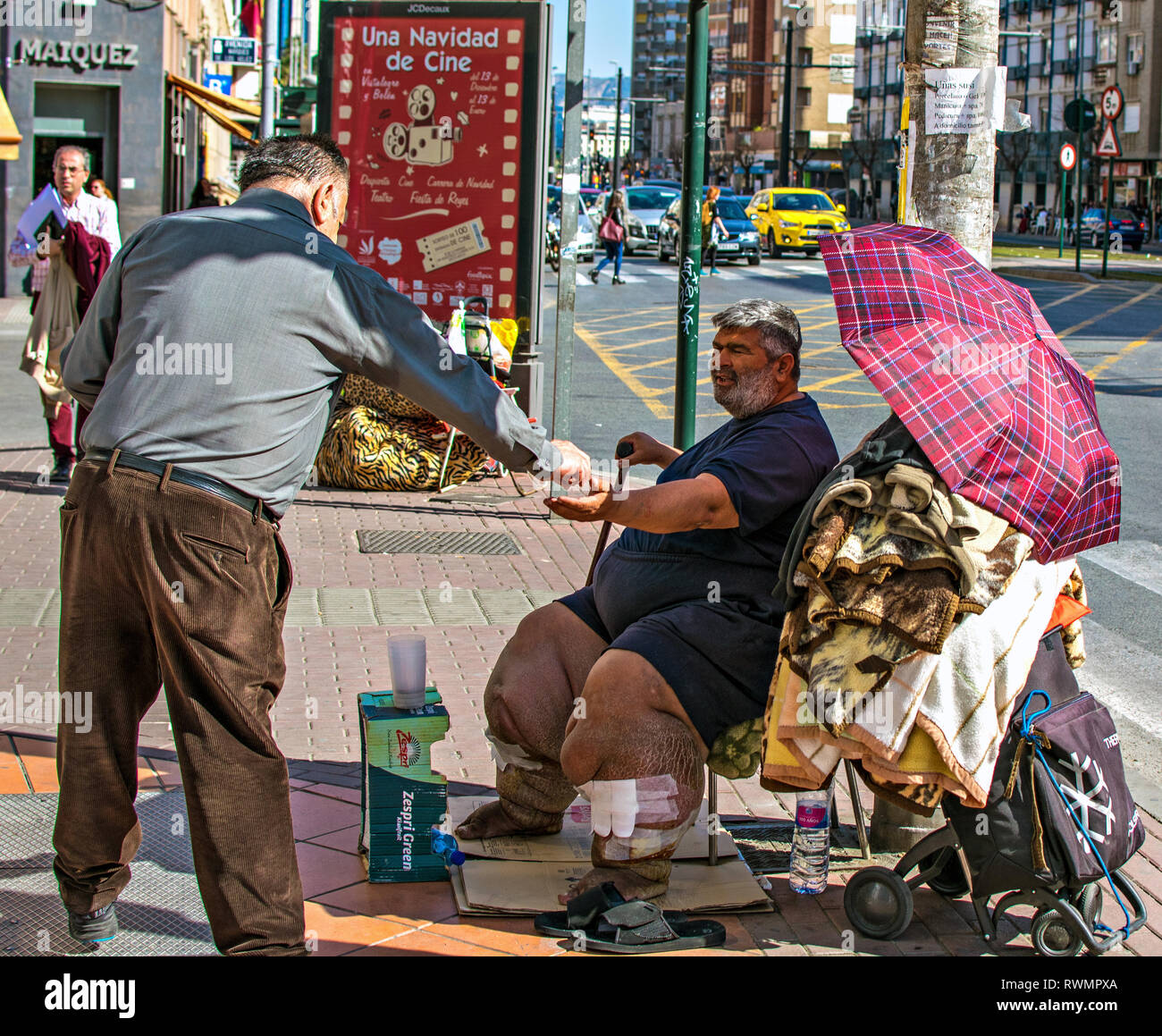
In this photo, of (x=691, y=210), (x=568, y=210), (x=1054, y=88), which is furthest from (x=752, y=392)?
(x=1054, y=88)

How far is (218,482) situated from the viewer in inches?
119

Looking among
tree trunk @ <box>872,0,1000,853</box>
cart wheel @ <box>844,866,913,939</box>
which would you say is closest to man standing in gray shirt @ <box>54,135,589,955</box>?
cart wheel @ <box>844,866,913,939</box>

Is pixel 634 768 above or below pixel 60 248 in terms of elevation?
below

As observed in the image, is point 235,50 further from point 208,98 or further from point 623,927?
point 623,927

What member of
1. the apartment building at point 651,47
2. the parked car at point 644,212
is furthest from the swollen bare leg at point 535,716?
the apartment building at point 651,47

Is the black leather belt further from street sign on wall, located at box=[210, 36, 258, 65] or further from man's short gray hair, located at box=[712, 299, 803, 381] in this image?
street sign on wall, located at box=[210, 36, 258, 65]

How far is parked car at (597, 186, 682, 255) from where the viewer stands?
117ft

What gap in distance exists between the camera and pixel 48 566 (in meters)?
7.19

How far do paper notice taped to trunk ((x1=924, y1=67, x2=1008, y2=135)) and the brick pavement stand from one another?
83.8 inches

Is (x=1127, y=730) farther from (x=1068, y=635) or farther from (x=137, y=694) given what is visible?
(x=137, y=694)

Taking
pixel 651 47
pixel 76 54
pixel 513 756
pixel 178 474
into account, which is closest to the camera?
pixel 178 474

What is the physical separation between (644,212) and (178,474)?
34092 mm

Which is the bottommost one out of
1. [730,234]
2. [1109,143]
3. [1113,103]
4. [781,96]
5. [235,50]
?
[730,234]

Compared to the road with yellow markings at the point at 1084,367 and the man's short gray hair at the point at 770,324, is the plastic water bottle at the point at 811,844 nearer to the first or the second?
the man's short gray hair at the point at 770,324
